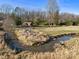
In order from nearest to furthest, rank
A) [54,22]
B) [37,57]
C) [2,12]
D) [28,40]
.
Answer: [37,57] < [28,40] < [54,22] < [2,12]

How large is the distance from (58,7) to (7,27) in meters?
27.3

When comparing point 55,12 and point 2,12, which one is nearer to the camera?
point 55,12

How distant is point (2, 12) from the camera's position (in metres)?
71.6

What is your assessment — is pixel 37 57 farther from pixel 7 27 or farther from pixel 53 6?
pixel 53 6

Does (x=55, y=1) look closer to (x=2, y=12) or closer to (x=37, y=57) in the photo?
(x=2, y=12)

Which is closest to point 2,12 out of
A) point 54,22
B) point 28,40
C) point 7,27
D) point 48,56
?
point 54,22

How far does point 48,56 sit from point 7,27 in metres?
26.0

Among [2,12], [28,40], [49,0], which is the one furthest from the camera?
[2,12]

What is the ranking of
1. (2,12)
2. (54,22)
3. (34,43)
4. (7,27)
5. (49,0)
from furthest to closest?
(2,12), (54,22), (49,0), (7,27), (34,43)

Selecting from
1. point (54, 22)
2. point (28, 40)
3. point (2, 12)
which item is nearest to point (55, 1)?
point (54, 22)

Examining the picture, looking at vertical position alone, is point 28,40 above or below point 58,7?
below

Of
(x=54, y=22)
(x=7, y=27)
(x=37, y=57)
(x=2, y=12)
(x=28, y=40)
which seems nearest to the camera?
(x=37, y=57)

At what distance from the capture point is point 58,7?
60000 millimetres

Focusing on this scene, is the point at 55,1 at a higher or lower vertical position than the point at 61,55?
higher
